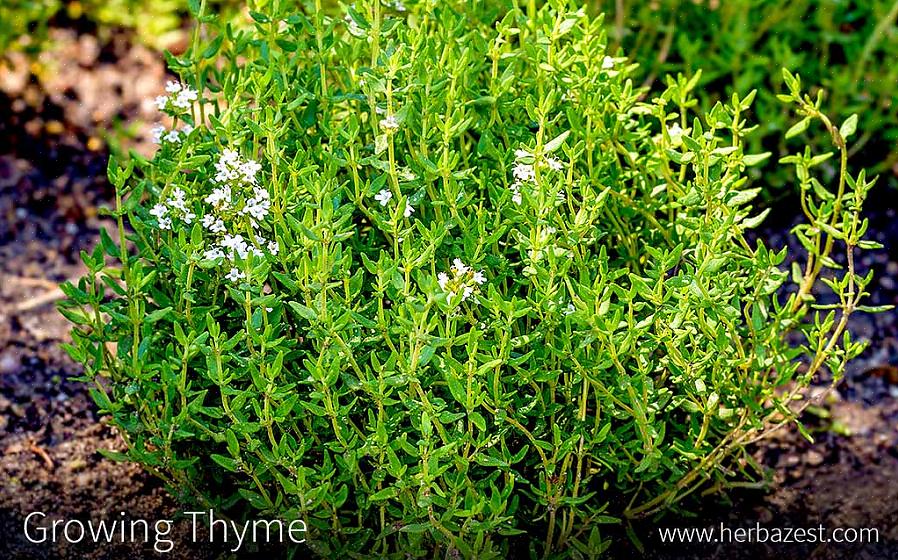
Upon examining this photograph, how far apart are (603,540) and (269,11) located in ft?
4.74

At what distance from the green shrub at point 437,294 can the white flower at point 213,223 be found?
13 mm

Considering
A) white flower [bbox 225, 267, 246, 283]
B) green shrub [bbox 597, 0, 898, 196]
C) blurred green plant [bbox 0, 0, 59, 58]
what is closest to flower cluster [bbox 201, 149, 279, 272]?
white flower [bbox 225, 267, 246, 283]

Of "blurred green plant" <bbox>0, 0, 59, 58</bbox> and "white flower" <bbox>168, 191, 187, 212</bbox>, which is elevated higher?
"blurred green plant" <bbox>0, 0, 59, 58</bbox>

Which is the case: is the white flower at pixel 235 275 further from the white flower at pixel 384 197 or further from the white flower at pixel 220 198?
the white flower at pixel 384 197

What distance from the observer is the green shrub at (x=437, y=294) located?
2.05 m

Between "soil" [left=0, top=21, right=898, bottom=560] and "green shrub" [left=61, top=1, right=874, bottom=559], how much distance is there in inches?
12.8

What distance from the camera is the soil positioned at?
2.68 m

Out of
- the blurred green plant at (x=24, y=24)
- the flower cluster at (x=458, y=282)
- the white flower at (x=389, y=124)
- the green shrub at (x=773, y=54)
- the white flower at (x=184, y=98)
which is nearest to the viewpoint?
the flower cluster at (x=458, y=282)

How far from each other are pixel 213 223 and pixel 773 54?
2.47 m

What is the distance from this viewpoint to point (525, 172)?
6.84 feet

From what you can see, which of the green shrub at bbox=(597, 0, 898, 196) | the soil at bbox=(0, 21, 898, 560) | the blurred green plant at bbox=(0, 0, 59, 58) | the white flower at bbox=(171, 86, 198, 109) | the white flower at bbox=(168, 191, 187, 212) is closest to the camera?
the white flower at bbox=(168, 191, 187, 212)

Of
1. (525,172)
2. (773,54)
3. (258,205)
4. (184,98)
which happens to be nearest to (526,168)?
(525,172)

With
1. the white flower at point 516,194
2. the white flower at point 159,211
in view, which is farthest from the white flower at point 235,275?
the white flower at point 516,194

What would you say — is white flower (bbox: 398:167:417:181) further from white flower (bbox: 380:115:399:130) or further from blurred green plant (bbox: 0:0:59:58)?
blurred green plant (bbox: 0:0:59:58)
